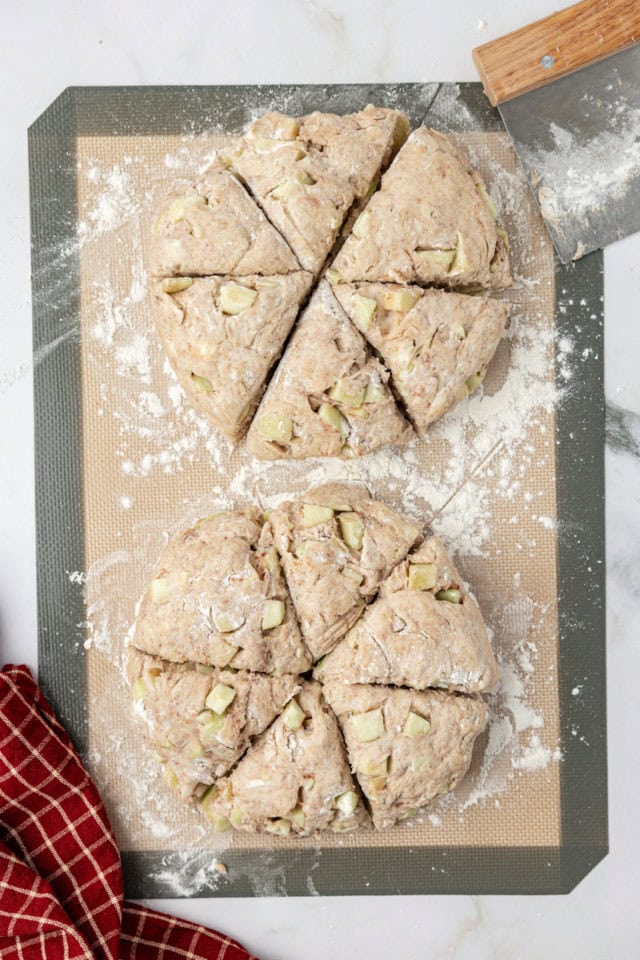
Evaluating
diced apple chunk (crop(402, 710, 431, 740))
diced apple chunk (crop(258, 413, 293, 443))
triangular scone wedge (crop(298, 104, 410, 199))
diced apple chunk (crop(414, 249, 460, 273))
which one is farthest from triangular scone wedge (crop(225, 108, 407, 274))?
diced apple chunk (crop(402, 710, 431, 740))

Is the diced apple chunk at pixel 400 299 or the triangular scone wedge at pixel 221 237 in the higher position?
the triangular scone wedge at pixel 221 237

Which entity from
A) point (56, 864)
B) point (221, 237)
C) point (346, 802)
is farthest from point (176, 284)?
point (56, 864)

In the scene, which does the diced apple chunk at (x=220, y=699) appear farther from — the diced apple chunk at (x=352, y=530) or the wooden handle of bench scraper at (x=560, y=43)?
the wooden handle of bench scraper at (x=560, y=43)

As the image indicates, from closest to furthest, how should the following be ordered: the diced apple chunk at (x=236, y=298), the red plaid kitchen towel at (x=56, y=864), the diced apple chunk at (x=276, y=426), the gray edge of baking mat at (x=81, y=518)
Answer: the diced apple chunk at (x=236, y=298) → the diced apple chunk at (x=276, y=426) → the red plaid kitchen towel at (x=56, y=864) → the gray edge of baking mat at (x=81, y=518)

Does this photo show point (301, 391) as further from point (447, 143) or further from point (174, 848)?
point (174, 848)

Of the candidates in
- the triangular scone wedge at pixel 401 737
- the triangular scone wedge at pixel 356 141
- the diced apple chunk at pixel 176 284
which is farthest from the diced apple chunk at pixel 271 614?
the triangular scone wedge at pixel 356 141

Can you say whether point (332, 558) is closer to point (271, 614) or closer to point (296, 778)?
point (271, 614)
